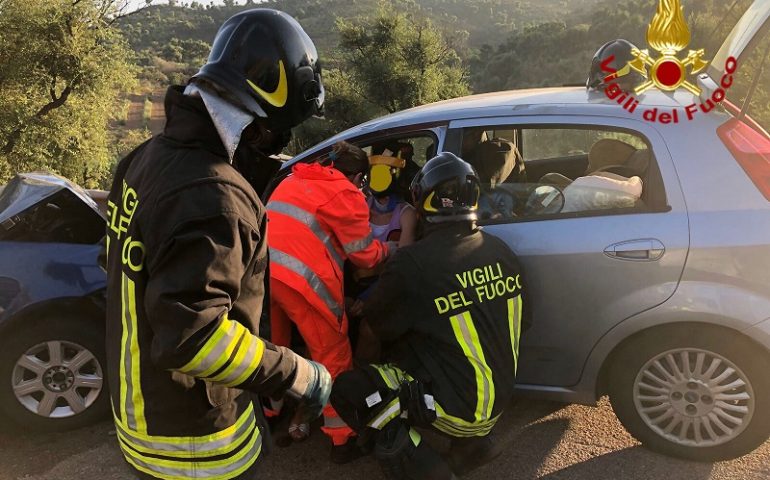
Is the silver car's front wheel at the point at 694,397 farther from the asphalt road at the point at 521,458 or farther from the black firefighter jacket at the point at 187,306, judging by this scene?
the black firefighter jacket at the point at 187,306

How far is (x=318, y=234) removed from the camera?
2881 millimetres

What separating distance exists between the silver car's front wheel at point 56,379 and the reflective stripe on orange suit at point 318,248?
1.32m

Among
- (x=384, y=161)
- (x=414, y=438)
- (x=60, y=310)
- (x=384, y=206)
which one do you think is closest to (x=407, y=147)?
(x=384, y=161)

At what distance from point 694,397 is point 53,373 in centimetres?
339

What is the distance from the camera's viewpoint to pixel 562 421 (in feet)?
11.0

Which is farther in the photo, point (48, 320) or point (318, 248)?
point (48, 320)

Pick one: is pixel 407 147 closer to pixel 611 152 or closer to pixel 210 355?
pixel 611 152

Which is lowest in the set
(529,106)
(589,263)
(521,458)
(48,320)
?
(521,458)

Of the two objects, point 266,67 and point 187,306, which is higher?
point 266,67

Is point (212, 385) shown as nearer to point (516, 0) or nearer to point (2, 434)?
point (2, 434)

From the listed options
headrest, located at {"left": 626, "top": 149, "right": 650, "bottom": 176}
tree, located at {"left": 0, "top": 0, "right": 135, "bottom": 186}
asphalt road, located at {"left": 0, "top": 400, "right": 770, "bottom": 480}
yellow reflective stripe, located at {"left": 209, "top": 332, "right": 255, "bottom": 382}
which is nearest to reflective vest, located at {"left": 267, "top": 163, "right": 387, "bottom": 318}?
asphalt road, located at {"left": 0, "top": 400, "right": 770, "bottom": 480}

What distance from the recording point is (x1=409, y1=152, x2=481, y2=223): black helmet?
2656 mm

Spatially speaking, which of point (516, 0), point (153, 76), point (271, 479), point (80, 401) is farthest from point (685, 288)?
point (516, 0)

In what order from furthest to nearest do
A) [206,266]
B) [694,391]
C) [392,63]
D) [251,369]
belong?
[392,63] → [694,391] → [251,369] → [206,266]
